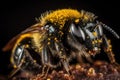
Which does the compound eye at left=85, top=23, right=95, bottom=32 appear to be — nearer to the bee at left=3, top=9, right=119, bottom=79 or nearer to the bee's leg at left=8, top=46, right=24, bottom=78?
the bee at left=3, top=9, right=119, bottom=79

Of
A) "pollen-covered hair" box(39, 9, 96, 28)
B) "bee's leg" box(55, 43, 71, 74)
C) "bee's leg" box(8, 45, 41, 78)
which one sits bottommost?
"bee's leg" box(55, 43, 71, 74)

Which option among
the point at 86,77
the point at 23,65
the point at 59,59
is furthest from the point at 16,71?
the point at 86,77

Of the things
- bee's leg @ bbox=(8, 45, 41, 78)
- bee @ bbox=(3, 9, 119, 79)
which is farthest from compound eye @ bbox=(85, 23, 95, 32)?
bee's leg @ bbox=(8, 45, 41, 78)

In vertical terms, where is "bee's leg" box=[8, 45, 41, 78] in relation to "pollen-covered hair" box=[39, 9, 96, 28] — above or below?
below

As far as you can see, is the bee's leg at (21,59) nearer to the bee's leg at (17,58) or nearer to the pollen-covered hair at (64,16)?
the bee's leg at (17,58)

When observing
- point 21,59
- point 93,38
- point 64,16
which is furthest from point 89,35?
point 21,59

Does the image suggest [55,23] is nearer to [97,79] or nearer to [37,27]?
[37,27]

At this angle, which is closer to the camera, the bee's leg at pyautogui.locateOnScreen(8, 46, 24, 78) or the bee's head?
the bee's head

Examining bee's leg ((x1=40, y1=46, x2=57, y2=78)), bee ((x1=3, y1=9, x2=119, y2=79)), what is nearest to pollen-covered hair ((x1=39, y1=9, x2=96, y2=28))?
bee ((x1=3, y1=9, x2=119, y2=79))

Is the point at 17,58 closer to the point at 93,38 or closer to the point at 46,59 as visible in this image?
the point at 46,59
